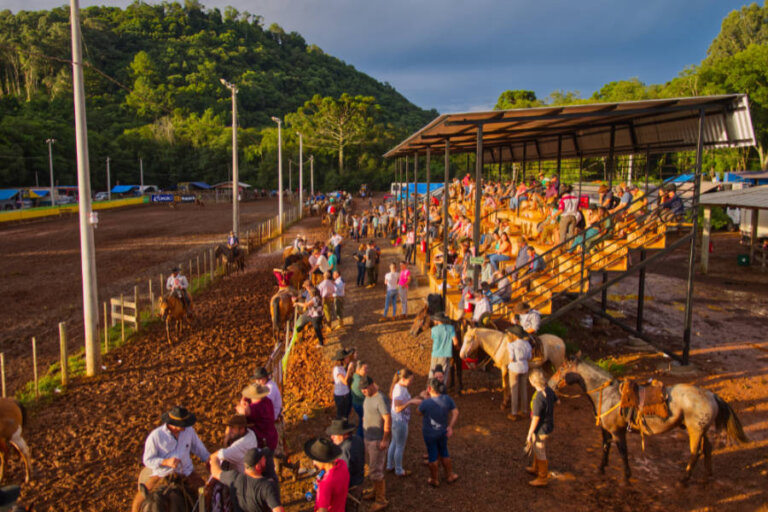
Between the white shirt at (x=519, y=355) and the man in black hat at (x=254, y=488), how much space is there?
493 cm

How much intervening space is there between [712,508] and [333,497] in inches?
202

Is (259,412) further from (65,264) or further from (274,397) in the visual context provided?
(65,264)

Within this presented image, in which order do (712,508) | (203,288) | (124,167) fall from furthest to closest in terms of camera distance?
(124,167)
(203,288)
(712,508)

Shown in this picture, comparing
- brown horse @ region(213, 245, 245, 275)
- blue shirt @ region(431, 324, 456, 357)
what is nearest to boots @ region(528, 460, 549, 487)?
blue shirt @ region(431, 324, 456, 357)

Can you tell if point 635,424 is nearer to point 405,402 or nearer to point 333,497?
point 405,402

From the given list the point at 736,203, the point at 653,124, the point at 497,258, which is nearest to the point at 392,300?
the point at 497,258

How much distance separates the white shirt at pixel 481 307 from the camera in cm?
1070

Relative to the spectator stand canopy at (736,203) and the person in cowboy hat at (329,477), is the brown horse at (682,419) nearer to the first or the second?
the person in cowboy hat at (329,477)

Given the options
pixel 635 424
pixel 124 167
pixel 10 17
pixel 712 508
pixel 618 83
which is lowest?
pixel 712 508

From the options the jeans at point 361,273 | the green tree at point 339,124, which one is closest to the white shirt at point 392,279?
the jeans at point 361,273

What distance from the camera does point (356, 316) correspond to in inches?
602

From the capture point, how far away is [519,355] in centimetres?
846

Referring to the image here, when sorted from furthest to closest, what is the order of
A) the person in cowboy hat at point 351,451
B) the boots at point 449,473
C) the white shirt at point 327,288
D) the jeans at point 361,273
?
the jeans at point 361,273
the white shirt at point 327,288
the boots at point 449,473
the person in cowboy hat at point 351,451

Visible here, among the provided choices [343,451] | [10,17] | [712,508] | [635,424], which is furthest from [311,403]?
[10,17]
